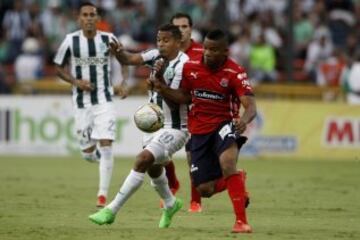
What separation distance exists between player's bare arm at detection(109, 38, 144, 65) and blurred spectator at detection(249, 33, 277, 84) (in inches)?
507

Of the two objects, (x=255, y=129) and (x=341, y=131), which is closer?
(x=341, y=131)

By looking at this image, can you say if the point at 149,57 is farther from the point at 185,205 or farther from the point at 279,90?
the point at 279,90

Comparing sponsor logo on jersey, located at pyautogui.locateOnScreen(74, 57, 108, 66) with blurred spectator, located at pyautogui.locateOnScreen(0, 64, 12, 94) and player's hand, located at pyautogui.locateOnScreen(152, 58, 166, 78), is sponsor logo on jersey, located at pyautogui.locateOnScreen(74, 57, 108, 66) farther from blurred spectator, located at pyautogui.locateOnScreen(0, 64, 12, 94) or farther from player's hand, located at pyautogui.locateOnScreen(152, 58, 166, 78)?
blurred spectator, located at pyautogui.locateOnScreen(0, 64, 12, 94)

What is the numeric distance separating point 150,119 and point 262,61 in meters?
15.8

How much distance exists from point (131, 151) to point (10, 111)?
2693mm

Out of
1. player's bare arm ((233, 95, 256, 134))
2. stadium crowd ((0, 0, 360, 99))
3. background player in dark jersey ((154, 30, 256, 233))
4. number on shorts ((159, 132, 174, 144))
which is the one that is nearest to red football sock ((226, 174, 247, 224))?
background player in dark jersey ((154, 30, 256, 233))

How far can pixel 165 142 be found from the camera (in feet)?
39.1

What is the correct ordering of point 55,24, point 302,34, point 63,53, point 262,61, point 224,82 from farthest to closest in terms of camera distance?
point 302,34, point 55,24, point 262,61, point 63,53, point 224,82

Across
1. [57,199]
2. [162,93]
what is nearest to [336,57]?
[57,199]

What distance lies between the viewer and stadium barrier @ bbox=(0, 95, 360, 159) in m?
24.2

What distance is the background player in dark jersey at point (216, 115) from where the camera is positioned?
11.3 meters

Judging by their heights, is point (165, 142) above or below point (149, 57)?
below

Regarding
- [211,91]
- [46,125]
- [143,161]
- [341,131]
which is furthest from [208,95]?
[46,125]

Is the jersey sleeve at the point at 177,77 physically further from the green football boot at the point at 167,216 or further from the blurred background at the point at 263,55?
the blurred background at the point at 263,55
